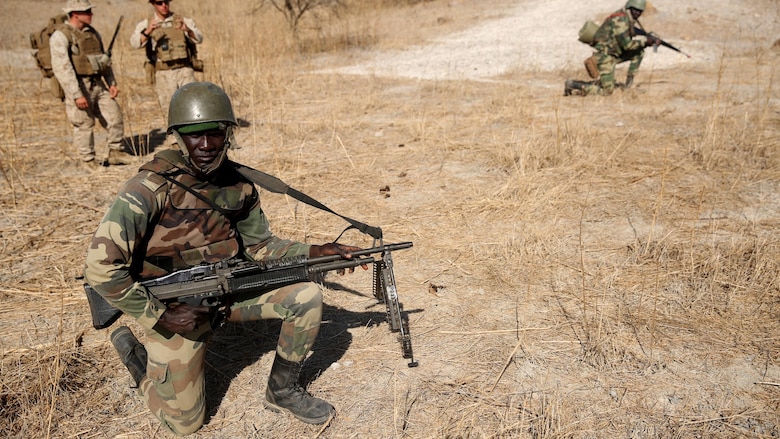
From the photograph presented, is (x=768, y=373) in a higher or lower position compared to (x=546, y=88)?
lower

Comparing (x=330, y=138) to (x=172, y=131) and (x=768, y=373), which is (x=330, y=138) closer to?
(x=172, y=131)

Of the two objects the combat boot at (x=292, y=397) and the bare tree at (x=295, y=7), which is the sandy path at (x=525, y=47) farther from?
the combat boot at (x=292, y=397)

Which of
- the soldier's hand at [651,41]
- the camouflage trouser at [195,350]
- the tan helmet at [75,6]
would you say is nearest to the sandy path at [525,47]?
the soldier's hand at [651,41]

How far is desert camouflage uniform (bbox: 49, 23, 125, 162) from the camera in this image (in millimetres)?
5969

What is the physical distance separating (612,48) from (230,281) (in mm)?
8687

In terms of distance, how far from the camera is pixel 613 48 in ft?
30.9

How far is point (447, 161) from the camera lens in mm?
6281

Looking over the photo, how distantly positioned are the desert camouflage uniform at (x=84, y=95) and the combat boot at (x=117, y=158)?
0.06m

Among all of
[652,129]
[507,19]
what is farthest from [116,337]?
→ [507,19]

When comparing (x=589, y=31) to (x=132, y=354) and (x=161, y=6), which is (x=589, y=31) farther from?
(x=132, y=354)

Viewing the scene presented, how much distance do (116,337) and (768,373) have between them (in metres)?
3.52

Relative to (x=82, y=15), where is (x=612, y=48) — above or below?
below

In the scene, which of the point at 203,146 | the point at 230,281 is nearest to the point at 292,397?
the point at 230,281

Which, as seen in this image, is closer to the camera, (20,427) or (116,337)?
(20,427)
